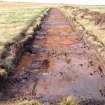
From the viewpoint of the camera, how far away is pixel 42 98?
14219 millimetres

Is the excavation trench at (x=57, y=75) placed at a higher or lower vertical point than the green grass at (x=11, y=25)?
higher

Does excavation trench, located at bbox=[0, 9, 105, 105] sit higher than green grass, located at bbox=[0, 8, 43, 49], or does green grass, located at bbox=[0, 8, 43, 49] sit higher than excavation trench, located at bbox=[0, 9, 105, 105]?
excavation trench, located at bbox=[0, 9, 105, 105]

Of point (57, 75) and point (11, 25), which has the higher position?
point (57, 75)

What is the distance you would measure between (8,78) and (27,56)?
225 inches

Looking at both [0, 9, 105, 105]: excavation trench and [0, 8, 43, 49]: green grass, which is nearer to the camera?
[0, 9, 105, 105]: excavation trench

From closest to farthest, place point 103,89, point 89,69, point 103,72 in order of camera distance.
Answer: point 103,89
point 103,72
point 89,69

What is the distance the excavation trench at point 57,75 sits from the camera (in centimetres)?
1477

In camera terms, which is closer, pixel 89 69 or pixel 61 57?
pixel 89 69

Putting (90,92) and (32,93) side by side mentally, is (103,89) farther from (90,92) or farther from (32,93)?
(32,93)

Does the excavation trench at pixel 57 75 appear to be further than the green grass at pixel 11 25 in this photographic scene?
No

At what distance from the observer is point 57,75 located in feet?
59.4

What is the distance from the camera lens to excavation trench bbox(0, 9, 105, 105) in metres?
14.8

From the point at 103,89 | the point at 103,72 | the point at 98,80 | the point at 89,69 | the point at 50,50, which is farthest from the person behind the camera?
the point at 50,50

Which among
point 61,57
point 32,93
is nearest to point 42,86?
point 32,93
